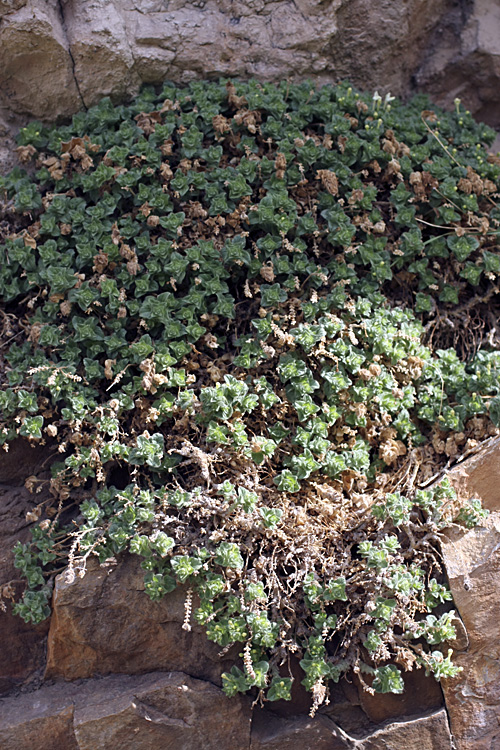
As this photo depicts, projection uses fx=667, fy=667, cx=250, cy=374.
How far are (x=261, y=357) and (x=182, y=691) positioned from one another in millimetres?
1223

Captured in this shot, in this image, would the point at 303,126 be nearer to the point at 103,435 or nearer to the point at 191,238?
the point at 191,238

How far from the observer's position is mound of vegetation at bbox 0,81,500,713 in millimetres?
2275

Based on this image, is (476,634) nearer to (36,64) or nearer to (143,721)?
(143,721)

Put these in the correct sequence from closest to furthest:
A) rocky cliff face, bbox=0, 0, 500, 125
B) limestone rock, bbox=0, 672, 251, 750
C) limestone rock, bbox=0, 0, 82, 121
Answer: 1. limestone rock, bbox=0, 672, 251, 750
2. limestone rock, bbox=0, 0, 82, 121
3. rocky cliff face, bbox=0, 0, 500, 125

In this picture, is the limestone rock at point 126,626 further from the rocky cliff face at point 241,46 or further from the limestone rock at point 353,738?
the rocky cliff face at point 241,46

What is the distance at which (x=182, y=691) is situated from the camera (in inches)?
88.5

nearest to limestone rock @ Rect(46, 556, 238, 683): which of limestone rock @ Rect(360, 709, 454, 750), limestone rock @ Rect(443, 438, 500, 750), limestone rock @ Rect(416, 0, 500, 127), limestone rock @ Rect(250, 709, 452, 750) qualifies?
limestone rock @ Rect(250, 709, 452, 750)

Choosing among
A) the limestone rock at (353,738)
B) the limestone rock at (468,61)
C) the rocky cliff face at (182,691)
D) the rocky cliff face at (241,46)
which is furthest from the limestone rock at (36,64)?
the limestone rock at (353,738)

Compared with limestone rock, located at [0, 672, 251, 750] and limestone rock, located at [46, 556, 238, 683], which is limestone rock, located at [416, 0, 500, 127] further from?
limestone rock, located at [0, 672, 251, 750]

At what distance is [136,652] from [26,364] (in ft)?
3.82

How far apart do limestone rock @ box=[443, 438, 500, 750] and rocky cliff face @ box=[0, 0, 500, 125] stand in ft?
8.13

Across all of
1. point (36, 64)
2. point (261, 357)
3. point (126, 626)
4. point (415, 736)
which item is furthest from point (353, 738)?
point (36, 64)

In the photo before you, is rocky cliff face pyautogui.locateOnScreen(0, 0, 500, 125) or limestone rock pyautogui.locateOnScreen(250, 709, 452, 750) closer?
limestone rock pyautogui.locateOnScreen(250, 709, 452, 750)

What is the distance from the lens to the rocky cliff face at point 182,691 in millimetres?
2232
